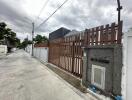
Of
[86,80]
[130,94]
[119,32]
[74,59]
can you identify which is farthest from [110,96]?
[74,59]

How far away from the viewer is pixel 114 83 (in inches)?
176

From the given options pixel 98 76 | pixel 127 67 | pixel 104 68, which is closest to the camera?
pixel 127 67

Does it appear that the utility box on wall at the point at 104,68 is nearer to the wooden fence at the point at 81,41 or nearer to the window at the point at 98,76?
the window at the point at 98,76

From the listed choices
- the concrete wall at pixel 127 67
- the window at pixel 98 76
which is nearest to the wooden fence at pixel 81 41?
the concrete wall at pixel 127 67

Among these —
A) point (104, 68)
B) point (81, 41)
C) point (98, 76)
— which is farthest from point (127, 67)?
point (81, 41)

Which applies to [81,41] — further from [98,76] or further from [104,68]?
[104,68]

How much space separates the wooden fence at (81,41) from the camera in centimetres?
484

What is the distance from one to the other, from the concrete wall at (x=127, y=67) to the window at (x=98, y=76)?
1.01 metres

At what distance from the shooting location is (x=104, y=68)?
500 cm

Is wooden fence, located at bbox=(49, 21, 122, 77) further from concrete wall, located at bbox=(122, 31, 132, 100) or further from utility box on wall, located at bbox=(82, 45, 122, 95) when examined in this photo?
concrete wall, located at bbox=(122, 31, 132, 100)

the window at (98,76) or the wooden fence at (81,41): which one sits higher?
the wooden fence at (81,41)

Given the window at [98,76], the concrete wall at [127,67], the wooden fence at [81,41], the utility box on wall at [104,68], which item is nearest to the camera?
the concrete wall at [127,67]

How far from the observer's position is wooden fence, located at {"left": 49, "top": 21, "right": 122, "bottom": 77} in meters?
4.84

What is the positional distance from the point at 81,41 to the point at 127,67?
4.45m
